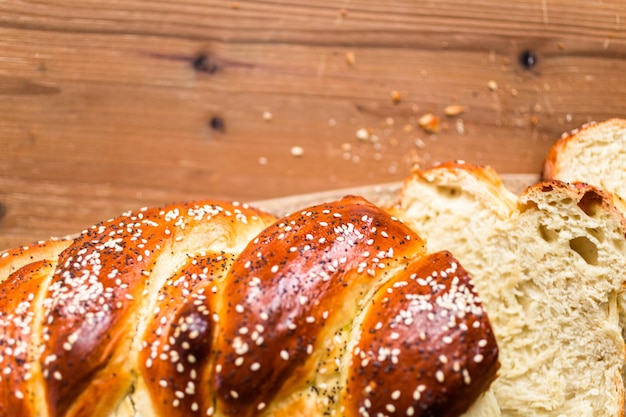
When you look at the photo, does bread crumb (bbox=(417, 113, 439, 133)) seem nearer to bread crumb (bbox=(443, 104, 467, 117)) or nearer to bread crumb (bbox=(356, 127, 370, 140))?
bread crumb (bbox=(443, 104, 467, 117))

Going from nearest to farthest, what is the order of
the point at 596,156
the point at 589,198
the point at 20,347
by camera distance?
the point at 20,347, the point at 589,198, the point at 596,156

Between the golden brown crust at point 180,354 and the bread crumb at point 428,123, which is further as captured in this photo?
the bread crumb at point 428,123

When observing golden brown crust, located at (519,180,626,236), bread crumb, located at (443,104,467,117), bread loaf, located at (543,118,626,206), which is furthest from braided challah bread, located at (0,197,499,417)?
bread crumb, located at (443,104,467,117)

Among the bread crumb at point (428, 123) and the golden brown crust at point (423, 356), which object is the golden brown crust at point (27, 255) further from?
the bread crumb at point (428, 123)

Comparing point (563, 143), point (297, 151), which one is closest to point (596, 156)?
point (563, 143)

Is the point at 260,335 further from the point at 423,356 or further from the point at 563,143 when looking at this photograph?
the point at 563,143

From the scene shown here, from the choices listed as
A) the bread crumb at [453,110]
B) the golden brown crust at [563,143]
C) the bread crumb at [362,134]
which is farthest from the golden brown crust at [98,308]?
the golden brown crust at [563,143]
